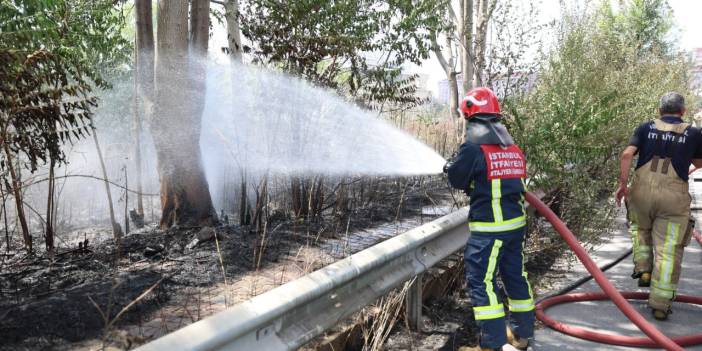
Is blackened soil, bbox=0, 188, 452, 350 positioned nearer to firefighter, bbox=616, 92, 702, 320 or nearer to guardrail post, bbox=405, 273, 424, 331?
guardrail post, bbox=405, 273, 424, 331

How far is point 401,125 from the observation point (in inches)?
420

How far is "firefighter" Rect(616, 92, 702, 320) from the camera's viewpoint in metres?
4.37

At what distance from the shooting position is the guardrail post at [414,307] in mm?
3484

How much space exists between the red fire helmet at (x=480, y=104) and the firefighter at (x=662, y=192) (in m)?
1.97

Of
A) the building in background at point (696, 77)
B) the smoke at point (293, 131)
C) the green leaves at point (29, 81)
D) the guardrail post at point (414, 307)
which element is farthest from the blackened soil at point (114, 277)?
the building in background at point (696, 77)

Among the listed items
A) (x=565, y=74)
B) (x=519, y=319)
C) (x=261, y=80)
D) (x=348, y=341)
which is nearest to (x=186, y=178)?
(x=261, y=80)

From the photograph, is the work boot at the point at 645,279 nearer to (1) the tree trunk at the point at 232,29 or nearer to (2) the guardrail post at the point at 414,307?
(2) the guardrail post at the point at 414,307

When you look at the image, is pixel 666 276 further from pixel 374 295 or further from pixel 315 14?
pixel 315 14

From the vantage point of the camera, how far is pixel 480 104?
136 inches

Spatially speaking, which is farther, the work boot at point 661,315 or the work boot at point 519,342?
the work boot at point 661,315

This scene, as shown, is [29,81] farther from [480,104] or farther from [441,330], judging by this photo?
[441,330]

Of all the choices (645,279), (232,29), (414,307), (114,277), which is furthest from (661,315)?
(232,29)

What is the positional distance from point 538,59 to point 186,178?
5.59 meters

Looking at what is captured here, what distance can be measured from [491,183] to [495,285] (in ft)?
2.09
